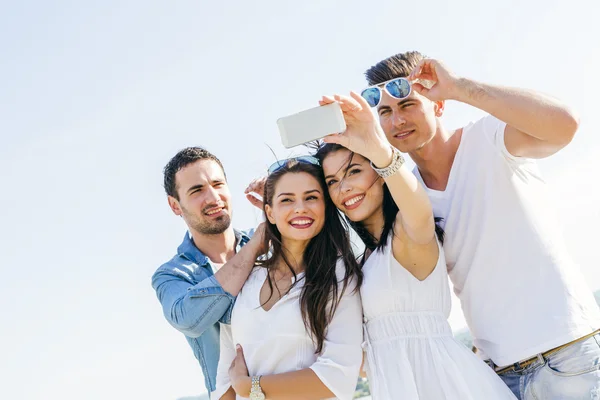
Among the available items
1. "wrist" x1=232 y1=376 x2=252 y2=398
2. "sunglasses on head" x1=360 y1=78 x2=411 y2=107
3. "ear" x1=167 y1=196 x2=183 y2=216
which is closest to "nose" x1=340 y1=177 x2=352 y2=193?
"sunglasses on head" x1=360 y1=78 x2=411 y2=107

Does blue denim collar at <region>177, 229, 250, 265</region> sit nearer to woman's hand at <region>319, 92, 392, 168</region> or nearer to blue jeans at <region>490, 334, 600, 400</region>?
woman's hand at <region>319, 92, 392, 168</region>

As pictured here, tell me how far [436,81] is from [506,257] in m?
1.39

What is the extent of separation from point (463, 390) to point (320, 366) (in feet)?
3.38

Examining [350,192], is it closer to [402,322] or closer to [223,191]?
[402,322]

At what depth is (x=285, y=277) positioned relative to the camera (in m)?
5.32

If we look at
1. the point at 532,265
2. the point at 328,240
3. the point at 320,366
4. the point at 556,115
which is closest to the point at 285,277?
the point at 328,240

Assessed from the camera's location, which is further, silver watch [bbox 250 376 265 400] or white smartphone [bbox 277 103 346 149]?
silver watch [bbox 250 376 265 400]

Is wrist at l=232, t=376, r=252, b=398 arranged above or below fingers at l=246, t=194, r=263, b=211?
below

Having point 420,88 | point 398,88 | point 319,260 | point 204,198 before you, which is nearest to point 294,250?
point 319,260

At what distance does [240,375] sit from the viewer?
4.88 metres

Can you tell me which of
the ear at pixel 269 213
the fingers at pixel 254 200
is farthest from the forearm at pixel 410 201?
the fingers at pixel 254 200

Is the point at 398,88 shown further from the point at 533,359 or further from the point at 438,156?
the point at 533,359

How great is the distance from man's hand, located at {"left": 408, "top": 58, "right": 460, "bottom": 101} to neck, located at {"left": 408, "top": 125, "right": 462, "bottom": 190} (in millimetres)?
756

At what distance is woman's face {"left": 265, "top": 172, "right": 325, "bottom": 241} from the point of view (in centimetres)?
521
